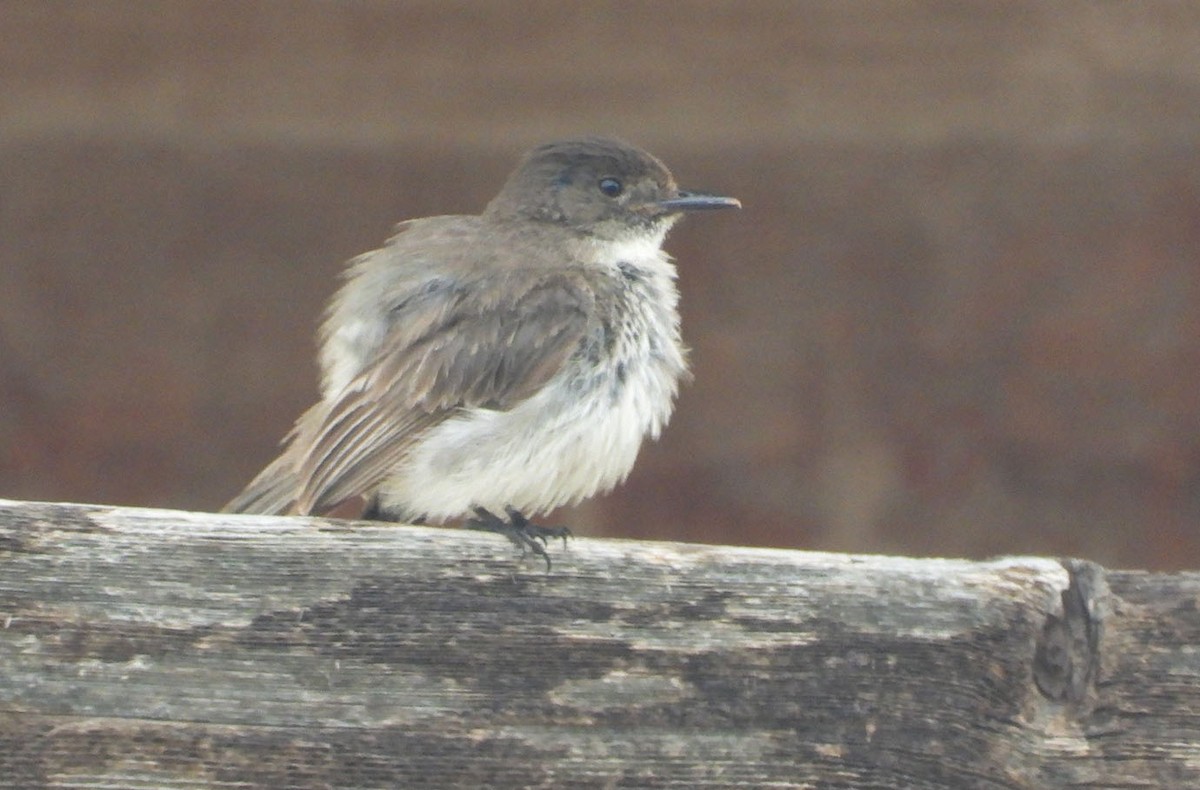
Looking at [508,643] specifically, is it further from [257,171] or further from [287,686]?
[257,171]

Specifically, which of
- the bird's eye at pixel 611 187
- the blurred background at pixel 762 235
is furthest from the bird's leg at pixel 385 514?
the bird's eye at pixel 611 187

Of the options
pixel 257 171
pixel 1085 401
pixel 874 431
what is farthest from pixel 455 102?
pixel 1085 401

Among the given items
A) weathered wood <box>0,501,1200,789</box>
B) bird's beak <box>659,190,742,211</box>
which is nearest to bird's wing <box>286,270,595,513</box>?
bird's beak <box>659,190,742,211</box>

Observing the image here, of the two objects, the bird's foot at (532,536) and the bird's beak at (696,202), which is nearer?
the bird's foot at (532,536)

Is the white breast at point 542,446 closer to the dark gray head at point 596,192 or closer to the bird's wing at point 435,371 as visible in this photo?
the bird's wing at point 435,371

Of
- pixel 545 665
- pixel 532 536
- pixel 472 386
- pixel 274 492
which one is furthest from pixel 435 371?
pixel 545 665

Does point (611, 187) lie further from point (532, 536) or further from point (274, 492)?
point (532, 536)
